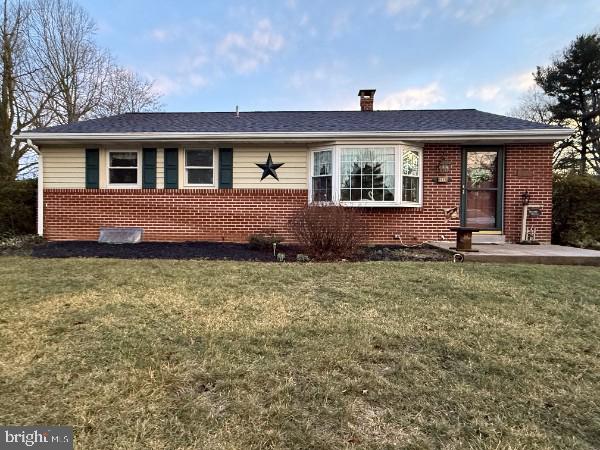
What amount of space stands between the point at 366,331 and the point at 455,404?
40.8 inches

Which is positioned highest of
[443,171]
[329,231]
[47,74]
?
[47,74]

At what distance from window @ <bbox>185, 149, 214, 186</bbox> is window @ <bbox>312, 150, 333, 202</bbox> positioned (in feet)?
8.74

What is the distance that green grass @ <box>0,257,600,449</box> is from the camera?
176 centimetres

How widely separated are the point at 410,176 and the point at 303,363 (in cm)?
695

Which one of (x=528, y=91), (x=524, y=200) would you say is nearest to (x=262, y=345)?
(x=524, y=200)

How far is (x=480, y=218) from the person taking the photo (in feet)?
28.5

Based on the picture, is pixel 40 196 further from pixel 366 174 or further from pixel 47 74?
pixel 47 74

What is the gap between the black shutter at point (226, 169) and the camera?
891cm

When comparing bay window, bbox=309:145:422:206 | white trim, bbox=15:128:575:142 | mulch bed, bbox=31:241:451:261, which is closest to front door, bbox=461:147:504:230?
white trim, bbox=15:128:575:142

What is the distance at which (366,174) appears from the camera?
329 inches

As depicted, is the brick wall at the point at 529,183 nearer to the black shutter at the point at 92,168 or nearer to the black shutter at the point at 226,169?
the black shutter at the point at 226,169

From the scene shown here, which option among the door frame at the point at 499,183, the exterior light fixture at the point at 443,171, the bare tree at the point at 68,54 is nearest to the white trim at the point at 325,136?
the door frame at the point at 499,183

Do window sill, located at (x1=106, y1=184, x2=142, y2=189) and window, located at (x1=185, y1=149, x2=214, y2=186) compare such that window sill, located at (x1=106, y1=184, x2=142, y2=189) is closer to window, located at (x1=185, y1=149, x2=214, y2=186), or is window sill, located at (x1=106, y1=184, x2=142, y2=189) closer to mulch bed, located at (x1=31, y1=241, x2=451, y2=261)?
window, located at (x1=185, y1=149, x2=214, y2=186)

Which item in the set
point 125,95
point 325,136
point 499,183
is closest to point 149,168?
point 325,136
